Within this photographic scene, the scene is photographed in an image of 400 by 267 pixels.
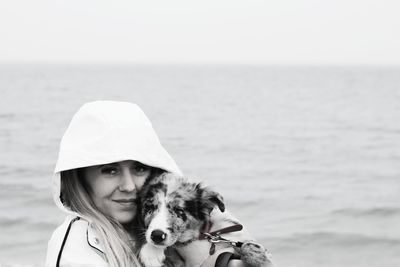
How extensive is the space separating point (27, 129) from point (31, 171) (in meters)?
10.2

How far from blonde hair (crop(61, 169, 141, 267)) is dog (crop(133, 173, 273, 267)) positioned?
0.06 meters

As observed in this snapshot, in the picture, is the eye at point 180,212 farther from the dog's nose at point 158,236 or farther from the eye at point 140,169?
the eye at point 140,169

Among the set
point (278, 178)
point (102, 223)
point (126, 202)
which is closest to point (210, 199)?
point (126, 202)

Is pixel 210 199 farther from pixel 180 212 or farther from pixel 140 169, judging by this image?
pixel 140 169

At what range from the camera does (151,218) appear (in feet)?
10.3

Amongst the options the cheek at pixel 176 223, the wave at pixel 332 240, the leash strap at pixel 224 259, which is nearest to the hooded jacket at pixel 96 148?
the cheek at pixel 176 223

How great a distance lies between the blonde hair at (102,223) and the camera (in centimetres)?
307

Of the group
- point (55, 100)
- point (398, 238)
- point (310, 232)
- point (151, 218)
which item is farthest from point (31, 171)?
point (55, 100)

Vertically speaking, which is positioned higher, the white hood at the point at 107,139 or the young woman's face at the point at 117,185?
the white hood at the point at 107,139

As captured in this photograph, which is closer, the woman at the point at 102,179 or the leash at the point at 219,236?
A: the woman at the point at 102,179

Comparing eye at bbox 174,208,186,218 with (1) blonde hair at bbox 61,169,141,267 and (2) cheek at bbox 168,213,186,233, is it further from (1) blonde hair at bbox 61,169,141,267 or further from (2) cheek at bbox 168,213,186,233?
(1) blonde hair at bbox 61,169,141,267

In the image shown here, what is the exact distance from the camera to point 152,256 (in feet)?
10.1

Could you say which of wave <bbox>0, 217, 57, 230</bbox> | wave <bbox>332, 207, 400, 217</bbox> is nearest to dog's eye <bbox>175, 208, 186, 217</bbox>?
wave <bbox>0, 217, 57, 230</bbox>

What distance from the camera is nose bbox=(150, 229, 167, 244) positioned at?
3.02 meters
